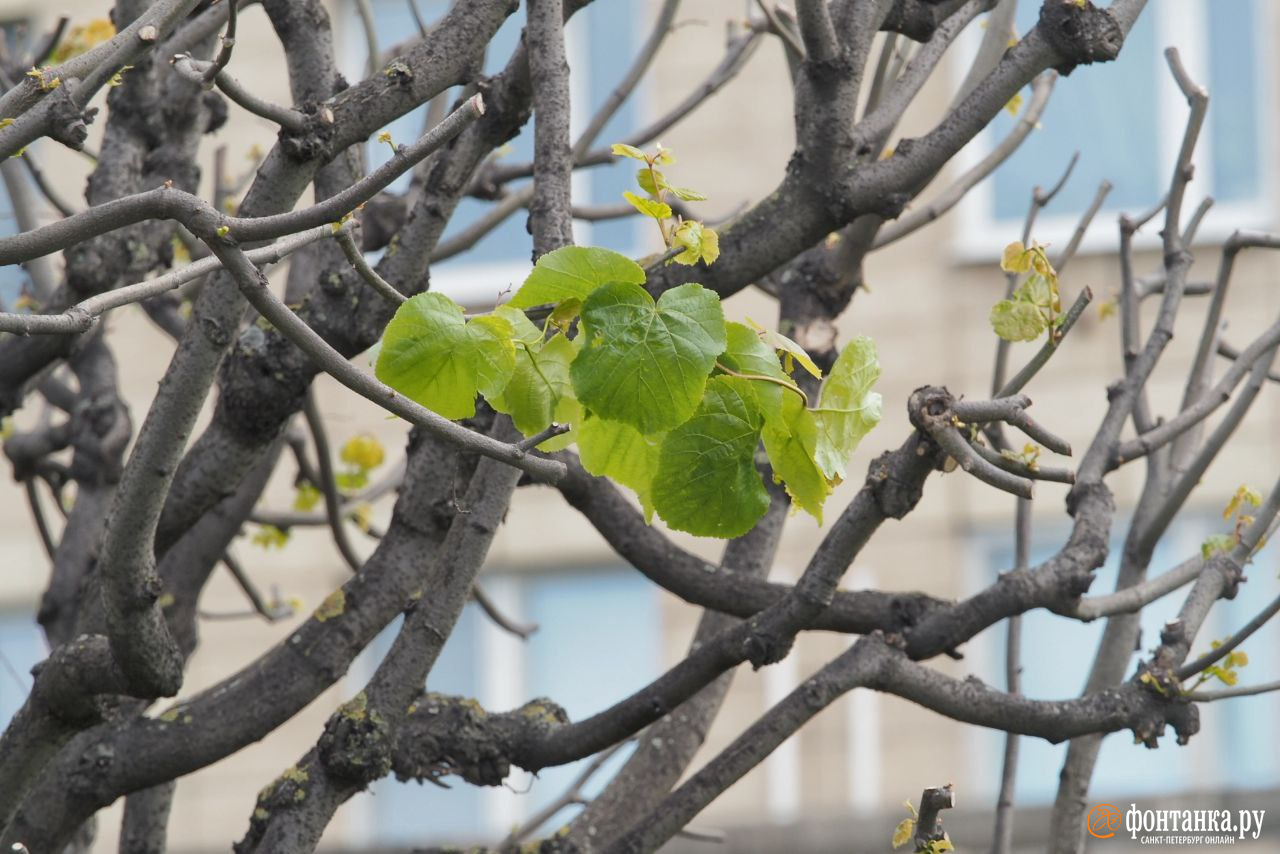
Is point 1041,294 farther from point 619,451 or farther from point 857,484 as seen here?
point 857,484

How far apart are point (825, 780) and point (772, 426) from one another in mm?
6029

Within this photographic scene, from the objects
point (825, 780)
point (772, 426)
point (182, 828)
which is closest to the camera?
point (772, 426)

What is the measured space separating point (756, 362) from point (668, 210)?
0.51ft

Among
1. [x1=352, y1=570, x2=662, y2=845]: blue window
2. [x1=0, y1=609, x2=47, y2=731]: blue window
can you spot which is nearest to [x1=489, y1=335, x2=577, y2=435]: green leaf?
[x1=352, y1=570, x2=662, y2=845]: blue window

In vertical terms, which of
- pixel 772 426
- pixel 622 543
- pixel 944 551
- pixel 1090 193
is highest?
pixel 1090 193

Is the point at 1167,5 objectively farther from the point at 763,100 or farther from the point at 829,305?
the point at 829,305

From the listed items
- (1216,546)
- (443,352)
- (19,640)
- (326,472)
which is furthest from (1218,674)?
(19,640)

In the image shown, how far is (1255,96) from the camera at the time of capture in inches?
289

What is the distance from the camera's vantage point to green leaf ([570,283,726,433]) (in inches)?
48.6

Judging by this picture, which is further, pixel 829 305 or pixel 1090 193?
pixel 1090 193

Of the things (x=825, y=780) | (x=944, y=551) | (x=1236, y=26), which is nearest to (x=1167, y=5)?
(x=1236, y=26)

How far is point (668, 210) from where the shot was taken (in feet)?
4.34

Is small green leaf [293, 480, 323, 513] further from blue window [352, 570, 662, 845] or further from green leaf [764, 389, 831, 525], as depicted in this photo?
blue window [352, 570, 662, 845]

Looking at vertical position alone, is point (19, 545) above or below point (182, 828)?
above
